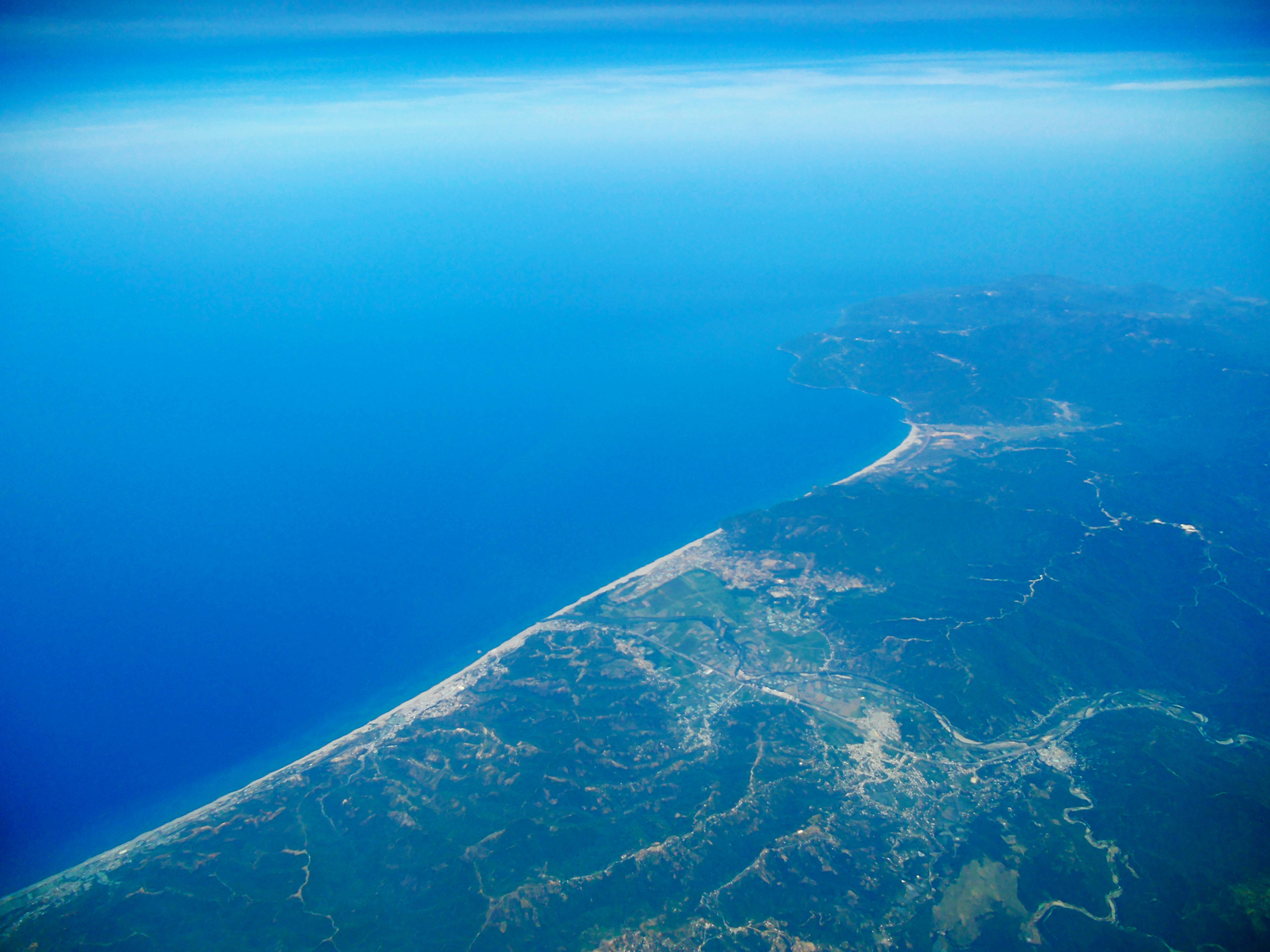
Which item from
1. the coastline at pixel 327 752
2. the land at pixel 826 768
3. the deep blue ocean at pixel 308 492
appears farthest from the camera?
the deep blue ocean at pixel 308 492

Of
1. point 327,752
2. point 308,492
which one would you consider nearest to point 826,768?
point 327,752

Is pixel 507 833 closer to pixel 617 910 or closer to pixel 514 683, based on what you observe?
pixel 617 910

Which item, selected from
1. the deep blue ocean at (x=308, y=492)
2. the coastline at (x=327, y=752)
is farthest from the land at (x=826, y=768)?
the deep blue ocean at (x=308, y=492)

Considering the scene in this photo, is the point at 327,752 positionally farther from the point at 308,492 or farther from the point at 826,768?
the point at 308,492

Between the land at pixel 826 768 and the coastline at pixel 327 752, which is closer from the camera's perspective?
the land at pixel 826 768

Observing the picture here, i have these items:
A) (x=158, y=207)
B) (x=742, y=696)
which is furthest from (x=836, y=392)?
(x=158, y=207)

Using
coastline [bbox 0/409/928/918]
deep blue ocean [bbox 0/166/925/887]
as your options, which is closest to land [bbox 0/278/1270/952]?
coastline [bbox 0/409/928/918]

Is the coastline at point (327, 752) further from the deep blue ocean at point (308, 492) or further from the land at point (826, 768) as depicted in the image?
the deep blue ocean at point (308, 492)
